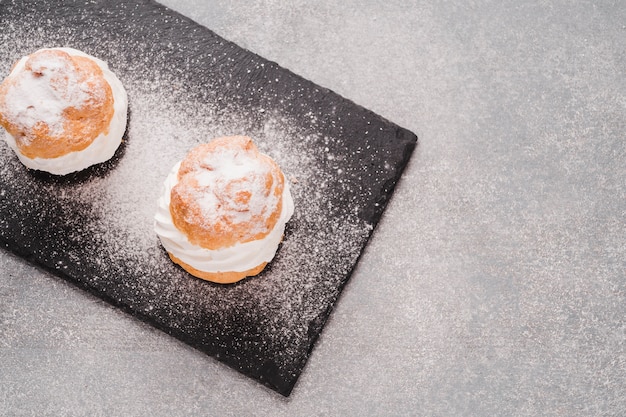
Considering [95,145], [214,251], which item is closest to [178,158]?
[95,145]

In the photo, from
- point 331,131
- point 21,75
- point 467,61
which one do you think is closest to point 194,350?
point 331,131

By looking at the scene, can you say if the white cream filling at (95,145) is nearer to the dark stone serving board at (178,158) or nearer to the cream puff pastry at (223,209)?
the dark stone serving board at (178,158)

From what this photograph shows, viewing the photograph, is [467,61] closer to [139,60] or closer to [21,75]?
[139,60]

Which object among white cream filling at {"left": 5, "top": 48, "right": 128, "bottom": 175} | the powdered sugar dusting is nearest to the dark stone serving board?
white cream filling at {"left": 5, "top": 48, "right": 128, "bottom": 175}

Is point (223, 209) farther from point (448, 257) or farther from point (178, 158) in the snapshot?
point (448, 257)

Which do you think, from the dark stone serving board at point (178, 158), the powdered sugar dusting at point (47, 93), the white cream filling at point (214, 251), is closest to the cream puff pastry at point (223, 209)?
the white cream filling at point (214, 251)

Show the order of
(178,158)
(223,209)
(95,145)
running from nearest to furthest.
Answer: (223,209), (95,145), (178,158)
